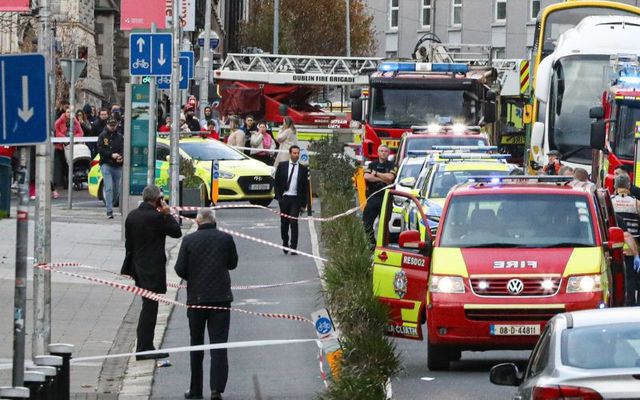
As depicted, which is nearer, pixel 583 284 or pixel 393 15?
pixel 583 284

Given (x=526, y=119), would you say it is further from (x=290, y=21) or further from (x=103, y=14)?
(x=290, y=21)

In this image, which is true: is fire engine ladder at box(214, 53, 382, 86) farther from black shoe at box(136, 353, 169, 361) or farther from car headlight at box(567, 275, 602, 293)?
car headlight at box(567, 275, 602, 293)

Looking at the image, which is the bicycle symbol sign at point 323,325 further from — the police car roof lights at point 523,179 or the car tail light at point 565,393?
the police car roof lights at point 523,179

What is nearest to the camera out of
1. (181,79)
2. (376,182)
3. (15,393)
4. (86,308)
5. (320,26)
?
(15,393)

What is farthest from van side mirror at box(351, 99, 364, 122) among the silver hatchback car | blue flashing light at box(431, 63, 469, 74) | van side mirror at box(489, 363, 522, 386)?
van side mirror at box(489, 363, 522, 386)

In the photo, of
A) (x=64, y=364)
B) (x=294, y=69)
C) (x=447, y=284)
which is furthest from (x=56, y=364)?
(x=294, y=69)

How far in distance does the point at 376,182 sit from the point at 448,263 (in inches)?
502

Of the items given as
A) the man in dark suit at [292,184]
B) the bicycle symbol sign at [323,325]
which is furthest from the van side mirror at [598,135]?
the bicycle symbol sign at [323,325]

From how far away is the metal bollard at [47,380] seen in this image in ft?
38.9

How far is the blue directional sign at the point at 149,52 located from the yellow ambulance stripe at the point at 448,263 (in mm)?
10712

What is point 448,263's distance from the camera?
1616 cm

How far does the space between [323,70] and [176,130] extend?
29.5m

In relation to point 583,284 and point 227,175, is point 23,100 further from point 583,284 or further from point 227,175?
point 227,175

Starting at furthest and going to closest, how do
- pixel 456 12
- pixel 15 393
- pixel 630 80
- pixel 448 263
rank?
1. pixel 456 12
2. pixel 630 80
3. pixel 448 263
4. pixel 15 393
